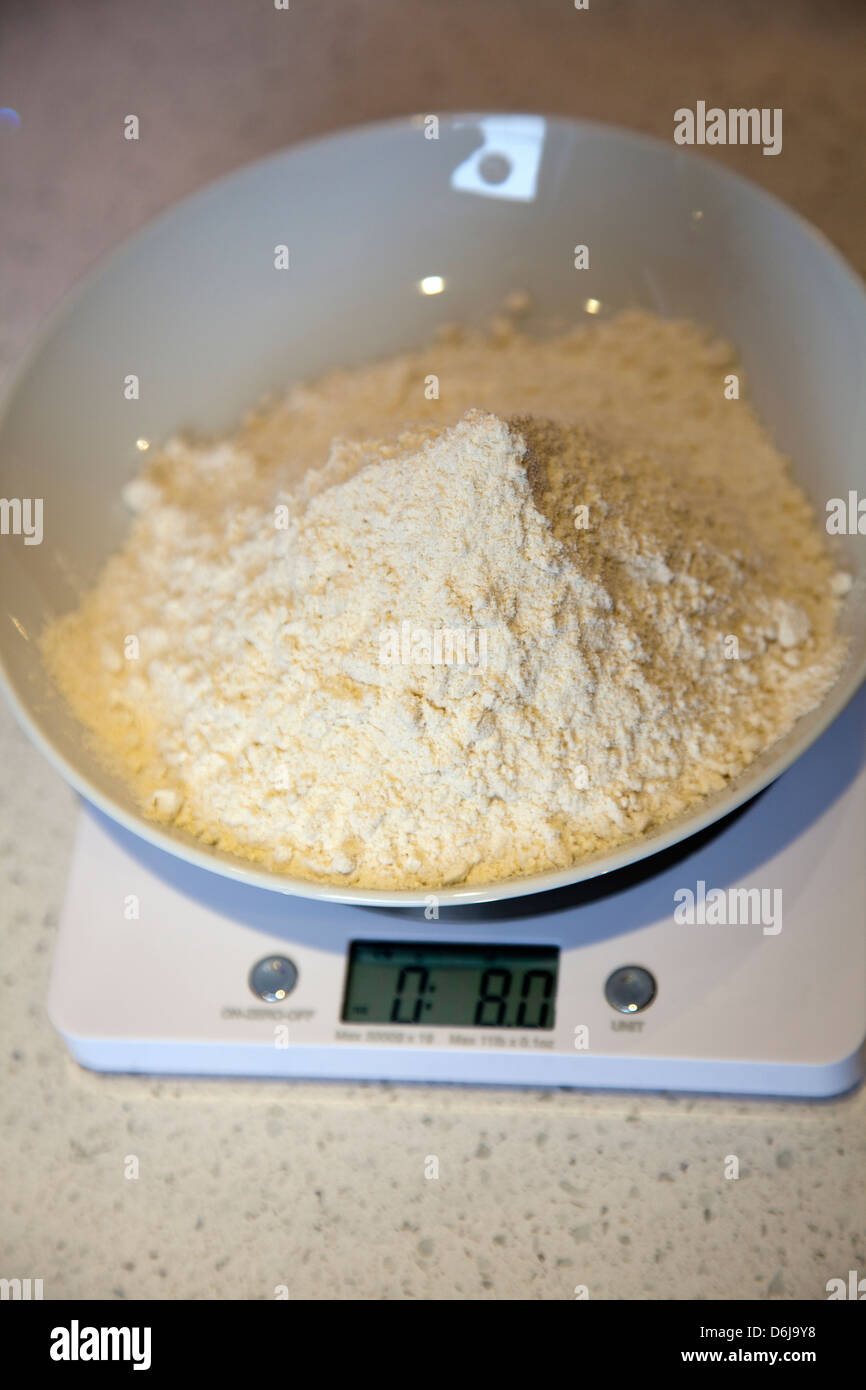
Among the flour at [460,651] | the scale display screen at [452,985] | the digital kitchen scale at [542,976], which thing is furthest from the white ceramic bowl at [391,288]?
the scale display screen at [452,985]

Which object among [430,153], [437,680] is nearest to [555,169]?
[430,153]

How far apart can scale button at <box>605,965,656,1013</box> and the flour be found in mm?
106

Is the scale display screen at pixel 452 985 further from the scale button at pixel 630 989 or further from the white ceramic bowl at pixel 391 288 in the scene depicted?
the white ceramic bowl at pixel 391 288

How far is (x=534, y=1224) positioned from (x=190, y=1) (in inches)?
47.7

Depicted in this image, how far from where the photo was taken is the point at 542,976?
0.71 m

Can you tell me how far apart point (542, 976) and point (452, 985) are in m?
0.05

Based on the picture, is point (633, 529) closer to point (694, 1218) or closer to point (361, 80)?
point (694, 1218)

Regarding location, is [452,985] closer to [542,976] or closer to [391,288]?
[542,976]

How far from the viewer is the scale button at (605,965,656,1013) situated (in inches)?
27.4

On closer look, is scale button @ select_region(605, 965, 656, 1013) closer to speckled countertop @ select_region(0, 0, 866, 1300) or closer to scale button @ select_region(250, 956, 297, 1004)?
speckled countertop @ select_region(0, 0, 866, 1300)

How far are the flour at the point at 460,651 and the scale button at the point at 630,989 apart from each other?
106mm

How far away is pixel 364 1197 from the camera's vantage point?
2.27ft

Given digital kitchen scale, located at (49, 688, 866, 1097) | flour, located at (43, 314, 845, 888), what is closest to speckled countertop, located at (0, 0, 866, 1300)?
digital kitchen scale, located at (49, 688, 866, 1097)

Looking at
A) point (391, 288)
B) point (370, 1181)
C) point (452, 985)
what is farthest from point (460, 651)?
point (391, 288)
